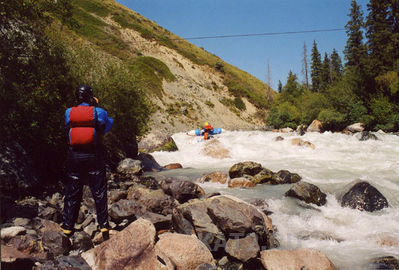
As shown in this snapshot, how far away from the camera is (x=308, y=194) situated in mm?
7824

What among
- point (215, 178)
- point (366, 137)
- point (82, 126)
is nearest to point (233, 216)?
point (82, 126)

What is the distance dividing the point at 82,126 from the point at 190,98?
37.5 m

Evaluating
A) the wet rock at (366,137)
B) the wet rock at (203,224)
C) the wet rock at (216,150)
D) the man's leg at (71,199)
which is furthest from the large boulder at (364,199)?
the wet rock at (366,137)

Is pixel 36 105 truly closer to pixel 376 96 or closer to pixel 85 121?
pixel 85 121

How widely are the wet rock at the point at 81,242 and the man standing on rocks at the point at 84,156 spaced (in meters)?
0.14

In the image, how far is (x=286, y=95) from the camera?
2178 inches

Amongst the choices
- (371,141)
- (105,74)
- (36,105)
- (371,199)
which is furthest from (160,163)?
(371,141)

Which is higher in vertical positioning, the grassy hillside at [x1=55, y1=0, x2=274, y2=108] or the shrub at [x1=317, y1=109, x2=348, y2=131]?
the grassy hillside at [x1=55, y1=0, x2=274, y2=108]

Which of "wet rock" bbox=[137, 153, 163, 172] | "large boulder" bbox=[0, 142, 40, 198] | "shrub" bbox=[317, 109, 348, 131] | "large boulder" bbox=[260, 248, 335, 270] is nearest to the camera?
"large boulder" bbox=[260, 248, 335, 270]

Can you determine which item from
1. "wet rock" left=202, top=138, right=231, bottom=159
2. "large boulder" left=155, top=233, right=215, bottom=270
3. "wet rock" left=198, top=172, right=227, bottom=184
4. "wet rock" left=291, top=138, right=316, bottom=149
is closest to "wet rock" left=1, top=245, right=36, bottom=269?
"large boulder" left=155, top=233, right=215, bottom=270

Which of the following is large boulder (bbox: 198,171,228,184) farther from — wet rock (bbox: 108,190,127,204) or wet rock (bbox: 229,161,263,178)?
wet rock (bbox: 108,190,127,204)

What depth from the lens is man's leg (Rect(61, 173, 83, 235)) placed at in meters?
4.16

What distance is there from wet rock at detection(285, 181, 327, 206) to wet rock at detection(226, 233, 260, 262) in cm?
367

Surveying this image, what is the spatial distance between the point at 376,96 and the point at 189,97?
25.4 m
